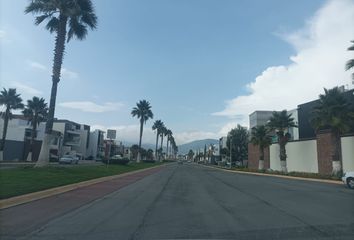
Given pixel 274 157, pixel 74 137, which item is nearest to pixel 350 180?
pixel 274 157

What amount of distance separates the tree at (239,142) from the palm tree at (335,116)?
6326 centimetres

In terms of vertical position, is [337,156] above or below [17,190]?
above

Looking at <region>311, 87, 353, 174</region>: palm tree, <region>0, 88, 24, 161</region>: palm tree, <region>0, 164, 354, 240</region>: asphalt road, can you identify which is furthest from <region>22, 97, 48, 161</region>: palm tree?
<region>0, 164, 354, 240</region>: asphalt road

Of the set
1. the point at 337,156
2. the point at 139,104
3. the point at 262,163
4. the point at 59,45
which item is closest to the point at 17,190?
the point at 59,45

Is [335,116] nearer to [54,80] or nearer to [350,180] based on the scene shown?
[350,180]

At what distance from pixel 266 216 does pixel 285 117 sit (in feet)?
144

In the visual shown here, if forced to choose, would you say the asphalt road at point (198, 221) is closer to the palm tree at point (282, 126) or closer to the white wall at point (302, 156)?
the white wall at point (302, 156)

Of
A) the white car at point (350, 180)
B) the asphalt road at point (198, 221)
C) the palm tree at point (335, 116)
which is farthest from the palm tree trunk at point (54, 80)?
the palm tree at point (335, 116)

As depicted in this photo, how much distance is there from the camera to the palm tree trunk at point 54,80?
28.4 metres

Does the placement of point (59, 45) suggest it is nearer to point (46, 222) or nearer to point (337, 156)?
point (46, 222)

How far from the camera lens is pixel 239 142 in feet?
354

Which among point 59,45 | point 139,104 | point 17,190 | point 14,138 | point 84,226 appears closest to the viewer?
point 84,226

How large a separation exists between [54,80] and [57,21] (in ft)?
17.3

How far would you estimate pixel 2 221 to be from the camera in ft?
32.7
